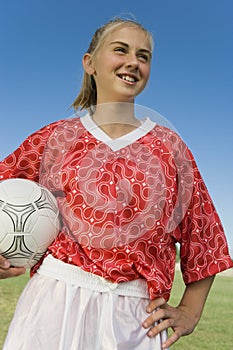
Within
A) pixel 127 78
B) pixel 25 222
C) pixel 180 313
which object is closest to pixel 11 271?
pixel 25 222

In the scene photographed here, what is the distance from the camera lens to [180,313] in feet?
6.56

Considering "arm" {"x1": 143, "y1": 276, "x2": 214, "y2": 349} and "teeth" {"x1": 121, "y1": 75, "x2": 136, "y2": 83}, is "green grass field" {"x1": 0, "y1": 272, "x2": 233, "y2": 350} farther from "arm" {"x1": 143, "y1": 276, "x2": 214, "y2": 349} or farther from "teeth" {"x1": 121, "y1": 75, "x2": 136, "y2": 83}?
"teeth" {"x1": 121, "y1": 75, "x2": 136, "y2": 83}

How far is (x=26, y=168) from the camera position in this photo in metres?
2.13

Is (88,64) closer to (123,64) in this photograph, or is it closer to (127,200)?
(123,64)

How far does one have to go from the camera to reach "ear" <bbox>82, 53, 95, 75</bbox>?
2.14 meters

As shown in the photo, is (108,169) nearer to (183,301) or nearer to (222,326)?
(183,301)

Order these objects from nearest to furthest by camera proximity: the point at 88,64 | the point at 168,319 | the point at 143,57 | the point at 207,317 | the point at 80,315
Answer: the point at 80,315 → the point at 168,319 → the point at 143,57 → the point at 88,64 → the point at 207,317

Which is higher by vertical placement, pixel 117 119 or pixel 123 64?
pixel 123 64

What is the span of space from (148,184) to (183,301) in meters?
0.46

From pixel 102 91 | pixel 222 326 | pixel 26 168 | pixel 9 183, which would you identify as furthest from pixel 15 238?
pixel 222 326

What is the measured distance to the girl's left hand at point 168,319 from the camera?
188 cm

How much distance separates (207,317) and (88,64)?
18.3ft

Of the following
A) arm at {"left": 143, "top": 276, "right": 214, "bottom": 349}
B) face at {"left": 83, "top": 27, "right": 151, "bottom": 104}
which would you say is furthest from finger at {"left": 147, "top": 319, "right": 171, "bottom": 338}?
face at {"left": 83, "top": 27, "right": 151, "bottom": 104}

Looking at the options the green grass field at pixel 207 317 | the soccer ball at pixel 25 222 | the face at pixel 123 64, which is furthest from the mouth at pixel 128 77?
the green grass field at pixel 207 317
